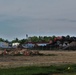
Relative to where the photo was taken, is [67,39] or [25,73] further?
[67,39]

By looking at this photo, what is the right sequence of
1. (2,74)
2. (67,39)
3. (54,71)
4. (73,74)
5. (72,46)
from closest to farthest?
(2,74) → (73,74) → (54,71) → (72,46) → (67,39)

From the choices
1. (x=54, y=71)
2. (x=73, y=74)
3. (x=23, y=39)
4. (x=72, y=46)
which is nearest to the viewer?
(x=73, y=74)

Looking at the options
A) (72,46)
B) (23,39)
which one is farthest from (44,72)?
(23,39)

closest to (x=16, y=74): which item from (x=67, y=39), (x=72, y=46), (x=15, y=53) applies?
(x=15, y=53)

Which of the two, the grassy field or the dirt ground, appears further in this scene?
the dirt ground

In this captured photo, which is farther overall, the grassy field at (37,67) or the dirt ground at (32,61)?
the dirt ground at (32,61)

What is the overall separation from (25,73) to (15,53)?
4127 centimetres

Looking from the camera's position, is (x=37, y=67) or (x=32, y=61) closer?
(x=37, y=67)

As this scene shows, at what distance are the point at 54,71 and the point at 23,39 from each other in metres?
166

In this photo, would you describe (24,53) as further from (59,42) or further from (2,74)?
(59,42)

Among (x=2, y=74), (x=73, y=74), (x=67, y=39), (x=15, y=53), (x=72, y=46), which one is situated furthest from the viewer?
(x=67, y=39)

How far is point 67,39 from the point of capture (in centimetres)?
12838

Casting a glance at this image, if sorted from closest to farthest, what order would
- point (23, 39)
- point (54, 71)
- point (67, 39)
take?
1. point (54, 71)
2. point (67, 39)
3. point (23, 39)

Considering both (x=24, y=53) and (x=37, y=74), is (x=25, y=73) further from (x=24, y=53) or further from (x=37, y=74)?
(x=24, y=53)
